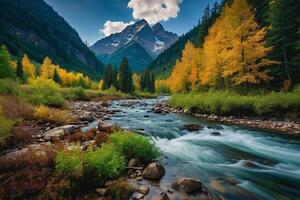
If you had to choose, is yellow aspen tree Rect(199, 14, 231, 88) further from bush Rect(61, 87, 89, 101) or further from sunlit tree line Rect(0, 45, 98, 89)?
sunlit tree line Rect(0, 45, 98, 89)

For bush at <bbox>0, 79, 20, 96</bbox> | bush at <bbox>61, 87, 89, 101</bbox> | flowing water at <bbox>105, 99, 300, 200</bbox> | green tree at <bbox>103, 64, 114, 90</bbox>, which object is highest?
green tree at <bbox>103, 64, 114, 90</bbox>

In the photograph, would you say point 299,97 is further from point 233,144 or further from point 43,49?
point 43,49

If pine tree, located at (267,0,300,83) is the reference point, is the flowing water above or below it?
below

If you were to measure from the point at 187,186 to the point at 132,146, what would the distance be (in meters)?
2.09

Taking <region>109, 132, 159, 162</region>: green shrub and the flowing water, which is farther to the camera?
<region>109, 132, 159, 162</region>: green shrub

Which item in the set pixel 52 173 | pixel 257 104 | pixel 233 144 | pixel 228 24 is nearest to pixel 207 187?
pixel 52 173

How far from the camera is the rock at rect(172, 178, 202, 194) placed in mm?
5070

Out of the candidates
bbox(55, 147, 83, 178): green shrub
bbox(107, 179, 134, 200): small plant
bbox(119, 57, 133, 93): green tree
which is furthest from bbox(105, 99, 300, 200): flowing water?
bbox(119, 57, 133, 93): green tree

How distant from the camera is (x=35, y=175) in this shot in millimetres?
4613

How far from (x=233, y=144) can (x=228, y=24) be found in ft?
49.8

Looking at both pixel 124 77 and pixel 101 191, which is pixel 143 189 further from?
pixel 124 77

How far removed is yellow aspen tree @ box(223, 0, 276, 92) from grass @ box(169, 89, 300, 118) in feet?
11.5

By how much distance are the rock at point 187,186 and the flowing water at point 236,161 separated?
336mm

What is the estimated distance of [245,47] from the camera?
1883cm
